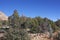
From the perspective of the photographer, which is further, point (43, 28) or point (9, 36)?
point (43, 28)

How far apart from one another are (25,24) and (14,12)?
878cm

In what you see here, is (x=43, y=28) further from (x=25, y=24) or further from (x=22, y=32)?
(x=22, y=32)

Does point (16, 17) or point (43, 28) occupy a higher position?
point (16, 17)

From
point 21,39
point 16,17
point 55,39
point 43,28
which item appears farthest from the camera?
point 16,17

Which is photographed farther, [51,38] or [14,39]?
[51,38]

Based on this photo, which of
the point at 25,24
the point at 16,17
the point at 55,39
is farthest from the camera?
the point at 16,17

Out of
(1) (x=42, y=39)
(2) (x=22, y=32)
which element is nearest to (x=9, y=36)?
(2) (x=22, y=32)

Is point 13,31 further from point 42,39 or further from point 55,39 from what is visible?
point 55,39

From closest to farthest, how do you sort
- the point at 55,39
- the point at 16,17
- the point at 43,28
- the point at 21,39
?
the point at 21,39, the point at 55,39, the point at 43,28, the point at 16,17

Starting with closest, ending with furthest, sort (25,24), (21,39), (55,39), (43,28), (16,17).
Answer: (21,39)
(55,39)
(43,28)
(25,24)
(16,17)

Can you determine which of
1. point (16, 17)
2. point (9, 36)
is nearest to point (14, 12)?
point (16, 17)

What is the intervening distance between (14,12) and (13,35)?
28582 millimetres

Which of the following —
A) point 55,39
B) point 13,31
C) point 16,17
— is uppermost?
point 16,17

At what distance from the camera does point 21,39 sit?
17.2 m
